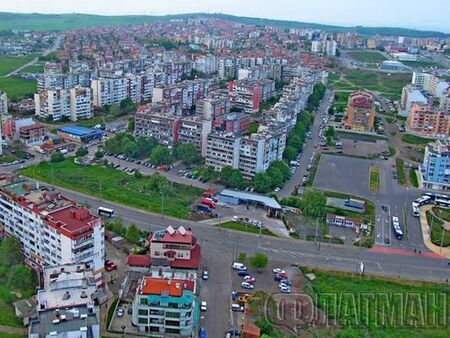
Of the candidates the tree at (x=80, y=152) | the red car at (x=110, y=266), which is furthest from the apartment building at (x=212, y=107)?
the red car at (x=110, y=266)

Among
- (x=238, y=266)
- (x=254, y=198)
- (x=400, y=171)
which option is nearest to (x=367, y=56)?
(x=400, y=171)

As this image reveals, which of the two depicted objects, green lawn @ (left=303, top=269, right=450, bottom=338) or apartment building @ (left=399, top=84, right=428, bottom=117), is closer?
green lawn @ (left=303, top=269, right=450, bottom=338)

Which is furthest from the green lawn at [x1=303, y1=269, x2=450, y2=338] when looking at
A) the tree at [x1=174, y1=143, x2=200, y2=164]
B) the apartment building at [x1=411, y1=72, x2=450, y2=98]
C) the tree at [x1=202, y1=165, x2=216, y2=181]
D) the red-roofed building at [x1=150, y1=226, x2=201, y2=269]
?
the apartment building at [x1=411, y1=72, x2=450, y2=98]

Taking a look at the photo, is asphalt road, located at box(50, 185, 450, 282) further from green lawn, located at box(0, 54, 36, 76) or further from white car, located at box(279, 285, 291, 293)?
green lawn, located at box(0, 54, 36, 76)

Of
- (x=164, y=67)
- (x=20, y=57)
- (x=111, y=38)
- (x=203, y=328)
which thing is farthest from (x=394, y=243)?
(x=111, y=38)

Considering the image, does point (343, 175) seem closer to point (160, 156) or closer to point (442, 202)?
point (442, 202)

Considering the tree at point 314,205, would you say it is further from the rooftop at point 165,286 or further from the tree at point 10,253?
the tree at point 10,253
